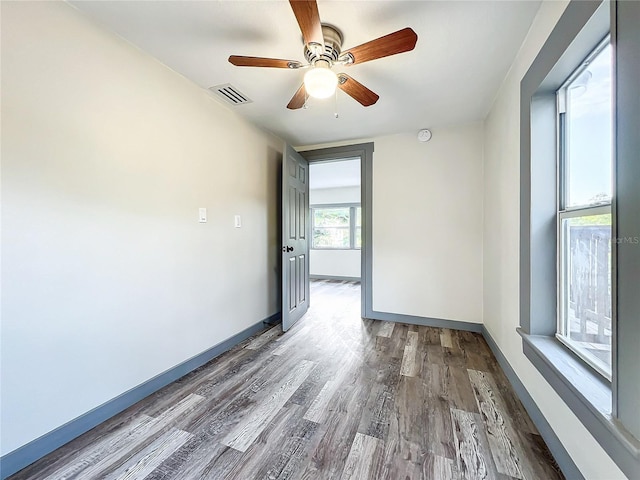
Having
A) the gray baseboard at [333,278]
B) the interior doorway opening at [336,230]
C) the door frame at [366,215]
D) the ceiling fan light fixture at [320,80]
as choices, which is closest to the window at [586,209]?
the ceiling fan light fixture at [320,80]

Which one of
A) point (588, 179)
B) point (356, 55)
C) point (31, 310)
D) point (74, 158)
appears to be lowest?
point (31, 310)

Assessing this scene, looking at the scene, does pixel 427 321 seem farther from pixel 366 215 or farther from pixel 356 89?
pixel 356 89

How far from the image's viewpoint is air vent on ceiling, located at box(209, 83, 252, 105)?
6.88ft

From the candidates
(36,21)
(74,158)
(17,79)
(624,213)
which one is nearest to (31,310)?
(74,158)

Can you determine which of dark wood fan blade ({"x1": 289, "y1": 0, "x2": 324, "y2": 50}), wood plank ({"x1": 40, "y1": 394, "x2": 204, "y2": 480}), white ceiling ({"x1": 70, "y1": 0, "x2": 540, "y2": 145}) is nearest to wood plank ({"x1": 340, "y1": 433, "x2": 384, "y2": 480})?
wood plank ({"x1": 40, "y1": 394, "x2": 204, "y2": 480})

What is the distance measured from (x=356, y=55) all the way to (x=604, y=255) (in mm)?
1489

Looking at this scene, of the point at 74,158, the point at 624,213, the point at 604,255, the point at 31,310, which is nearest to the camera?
the point at 624,213

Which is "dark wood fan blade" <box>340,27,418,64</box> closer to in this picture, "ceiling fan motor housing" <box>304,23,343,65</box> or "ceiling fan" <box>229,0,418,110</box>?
"ceiling fan" <box>229,0,418,110</box>

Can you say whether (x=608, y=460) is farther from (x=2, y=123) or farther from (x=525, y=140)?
(x=2, y=123)

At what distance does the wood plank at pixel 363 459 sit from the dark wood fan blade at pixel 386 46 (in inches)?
78.2

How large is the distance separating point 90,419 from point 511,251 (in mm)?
2830

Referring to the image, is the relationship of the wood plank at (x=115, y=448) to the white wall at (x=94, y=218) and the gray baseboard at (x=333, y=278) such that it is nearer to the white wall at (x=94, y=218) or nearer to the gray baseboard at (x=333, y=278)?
the white wall at (x=94, y=218)

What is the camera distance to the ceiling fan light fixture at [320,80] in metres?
1.46

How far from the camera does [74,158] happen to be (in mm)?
1370
